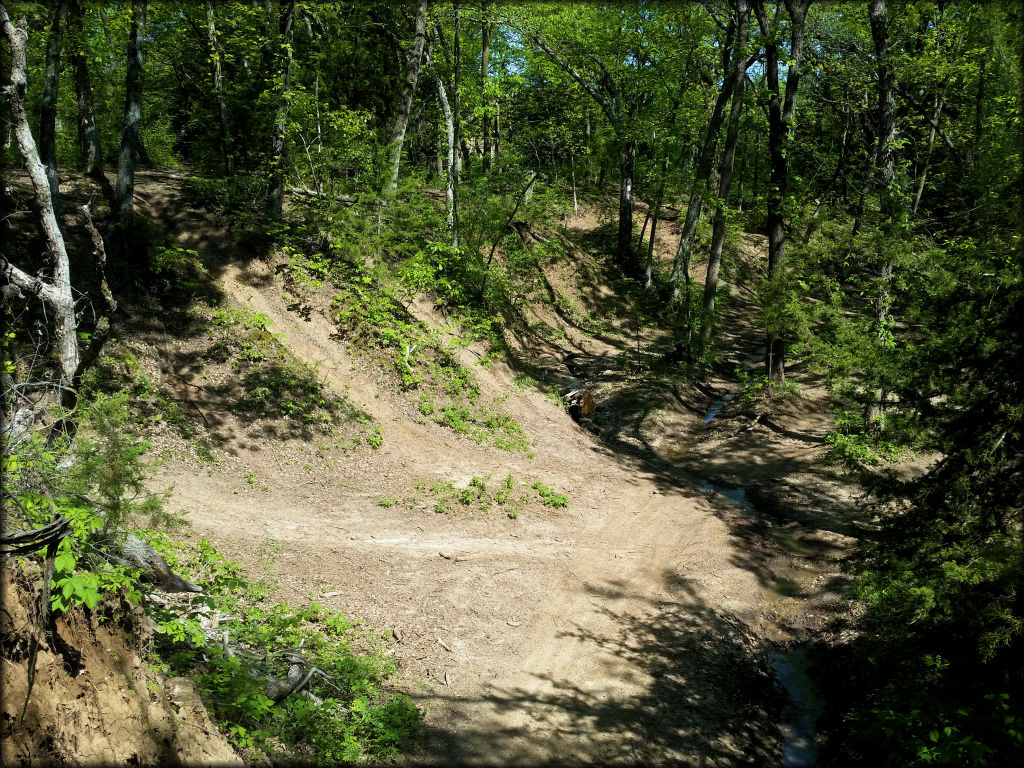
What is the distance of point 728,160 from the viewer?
19672 mm

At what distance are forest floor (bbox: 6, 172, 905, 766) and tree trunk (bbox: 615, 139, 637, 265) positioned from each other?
12002 millimetres

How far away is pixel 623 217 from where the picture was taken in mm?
29000

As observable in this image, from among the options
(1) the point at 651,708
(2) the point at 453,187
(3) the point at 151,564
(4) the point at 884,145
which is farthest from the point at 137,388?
(4) the point at 884,145

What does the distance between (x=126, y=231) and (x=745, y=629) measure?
1483cm

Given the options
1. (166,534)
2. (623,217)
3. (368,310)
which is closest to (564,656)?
(166,534)

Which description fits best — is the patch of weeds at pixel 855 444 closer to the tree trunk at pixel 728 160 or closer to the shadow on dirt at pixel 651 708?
the shadow on dirt at pixel 651 708

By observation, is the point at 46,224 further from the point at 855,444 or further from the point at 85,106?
the point at 855,444

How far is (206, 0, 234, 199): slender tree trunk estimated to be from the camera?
16.6 meters

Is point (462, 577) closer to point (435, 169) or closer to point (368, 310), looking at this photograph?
point (368, 310)

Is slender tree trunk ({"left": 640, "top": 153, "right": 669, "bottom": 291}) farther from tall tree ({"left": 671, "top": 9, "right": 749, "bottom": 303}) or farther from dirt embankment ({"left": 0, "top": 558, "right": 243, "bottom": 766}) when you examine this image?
dirt embankment ({"left": 0, "top": 558, "right": 243, "bottom": 766})

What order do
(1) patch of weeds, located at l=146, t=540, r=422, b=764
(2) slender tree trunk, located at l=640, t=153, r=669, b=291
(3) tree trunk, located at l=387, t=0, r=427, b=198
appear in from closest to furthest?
1. (1) patch of weeds, located at l=146, t=540, r=422, b=764
2. (3) tree trunk, located at l=387, t=0, r=427, b=198
3. (2) slender tree trunk, located at l=640, t=153, r=669, b=291

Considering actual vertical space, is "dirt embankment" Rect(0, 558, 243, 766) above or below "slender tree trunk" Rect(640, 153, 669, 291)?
below

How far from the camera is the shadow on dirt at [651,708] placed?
Answer: 716 cm

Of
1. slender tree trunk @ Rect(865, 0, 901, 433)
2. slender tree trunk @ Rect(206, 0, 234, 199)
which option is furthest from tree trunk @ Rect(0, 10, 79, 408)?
slender tree trunk @ Rect(865, 0, 901, 433)
